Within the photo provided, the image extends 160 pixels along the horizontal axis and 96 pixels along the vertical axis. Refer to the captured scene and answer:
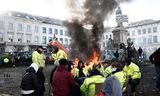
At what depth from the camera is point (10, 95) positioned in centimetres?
1252

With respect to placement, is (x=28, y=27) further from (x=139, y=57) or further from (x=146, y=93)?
(x=146, y=93)

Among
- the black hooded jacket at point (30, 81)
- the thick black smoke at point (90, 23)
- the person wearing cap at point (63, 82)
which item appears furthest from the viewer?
the thick black smoke at point (90, 23)

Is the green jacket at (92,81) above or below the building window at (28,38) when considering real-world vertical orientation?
below

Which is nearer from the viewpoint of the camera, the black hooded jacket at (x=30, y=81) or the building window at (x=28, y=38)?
the black hooded jacket at (x=30, y=81)

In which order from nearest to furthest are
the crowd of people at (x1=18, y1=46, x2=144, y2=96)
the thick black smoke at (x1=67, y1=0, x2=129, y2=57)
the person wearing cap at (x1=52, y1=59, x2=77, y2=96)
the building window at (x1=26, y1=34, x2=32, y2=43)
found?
the crowd of people at (x1=18, y1=46, x2=144, y2=96) → the person wearing cap at (x1=52, y1=59, x2=77, y2=96) → the thick black smoke at (x1=67, y1=0, x2=129, y2=57) → the building window at (x1=26, y1=34, x2=32, y2=43)

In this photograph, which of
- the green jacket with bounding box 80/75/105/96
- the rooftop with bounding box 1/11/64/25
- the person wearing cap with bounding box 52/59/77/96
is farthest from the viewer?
the rooftop with bounding box 1/11/64/25

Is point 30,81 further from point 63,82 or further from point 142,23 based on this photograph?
point 142,23

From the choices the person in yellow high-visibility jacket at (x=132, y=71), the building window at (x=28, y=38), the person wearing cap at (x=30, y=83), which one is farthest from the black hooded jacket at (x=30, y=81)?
the building window at (x=28, y=38)

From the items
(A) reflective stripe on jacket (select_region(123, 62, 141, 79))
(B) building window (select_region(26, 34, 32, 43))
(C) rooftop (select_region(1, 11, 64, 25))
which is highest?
(C) rooftop (select_region(1, 11, 64, 25))

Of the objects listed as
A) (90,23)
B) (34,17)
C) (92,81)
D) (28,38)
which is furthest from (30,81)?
(34,17)

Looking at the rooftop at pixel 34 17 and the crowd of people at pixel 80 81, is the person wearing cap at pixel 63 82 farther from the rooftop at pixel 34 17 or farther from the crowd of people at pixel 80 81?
the rooftop at pixel 34 17

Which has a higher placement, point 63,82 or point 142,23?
point 142,23

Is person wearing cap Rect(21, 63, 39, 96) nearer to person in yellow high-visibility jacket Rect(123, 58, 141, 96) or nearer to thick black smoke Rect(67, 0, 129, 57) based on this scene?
person in yellow high-visibility jacket Rect(123, 58, 141, 96)

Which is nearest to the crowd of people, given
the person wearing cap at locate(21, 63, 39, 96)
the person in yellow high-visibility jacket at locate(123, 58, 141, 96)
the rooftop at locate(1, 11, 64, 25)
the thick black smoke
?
the person wearing cap at locate(21, 63, 39, 96)
